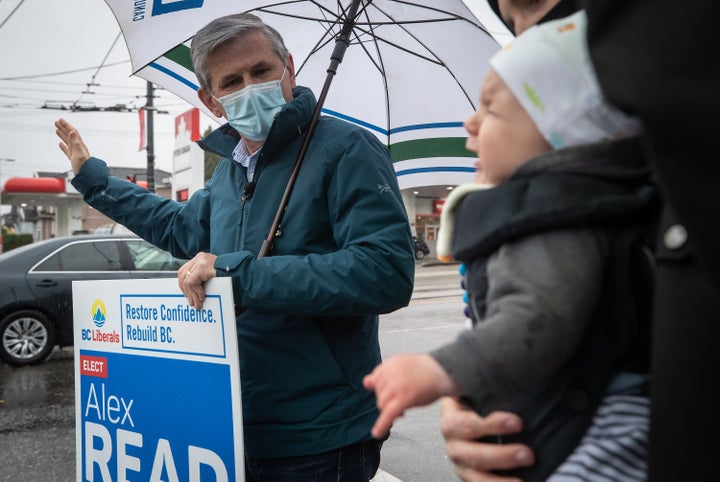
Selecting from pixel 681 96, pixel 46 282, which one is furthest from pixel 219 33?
pixel 46 282

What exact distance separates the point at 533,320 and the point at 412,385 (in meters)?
0.17

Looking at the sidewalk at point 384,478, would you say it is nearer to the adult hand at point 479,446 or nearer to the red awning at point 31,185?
the adult hand at point 479,446

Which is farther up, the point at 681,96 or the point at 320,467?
the point at 681,96

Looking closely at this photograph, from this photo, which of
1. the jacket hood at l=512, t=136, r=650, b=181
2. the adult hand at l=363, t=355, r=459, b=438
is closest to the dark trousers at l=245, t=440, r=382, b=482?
the adult hand at l=363, t=355, r=459, b=438

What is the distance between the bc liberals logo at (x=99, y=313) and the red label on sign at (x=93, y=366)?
0.39ft

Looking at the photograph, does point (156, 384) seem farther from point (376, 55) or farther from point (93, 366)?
point (376, 55)

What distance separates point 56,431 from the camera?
16.5 feet

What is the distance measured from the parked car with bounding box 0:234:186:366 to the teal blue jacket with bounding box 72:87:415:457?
19.3 ft

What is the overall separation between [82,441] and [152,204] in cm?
88

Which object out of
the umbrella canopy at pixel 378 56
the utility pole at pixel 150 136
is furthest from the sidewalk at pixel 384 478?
the utility pole at pixel 150 136

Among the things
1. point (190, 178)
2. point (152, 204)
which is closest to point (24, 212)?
point (190, 178)

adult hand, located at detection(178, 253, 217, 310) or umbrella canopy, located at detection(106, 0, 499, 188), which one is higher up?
umbrella canopy, located at detection(106, 0, 499, 188)

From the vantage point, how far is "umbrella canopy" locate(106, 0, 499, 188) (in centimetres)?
234

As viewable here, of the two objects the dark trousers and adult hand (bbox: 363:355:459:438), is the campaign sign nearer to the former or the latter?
the dark trousers
